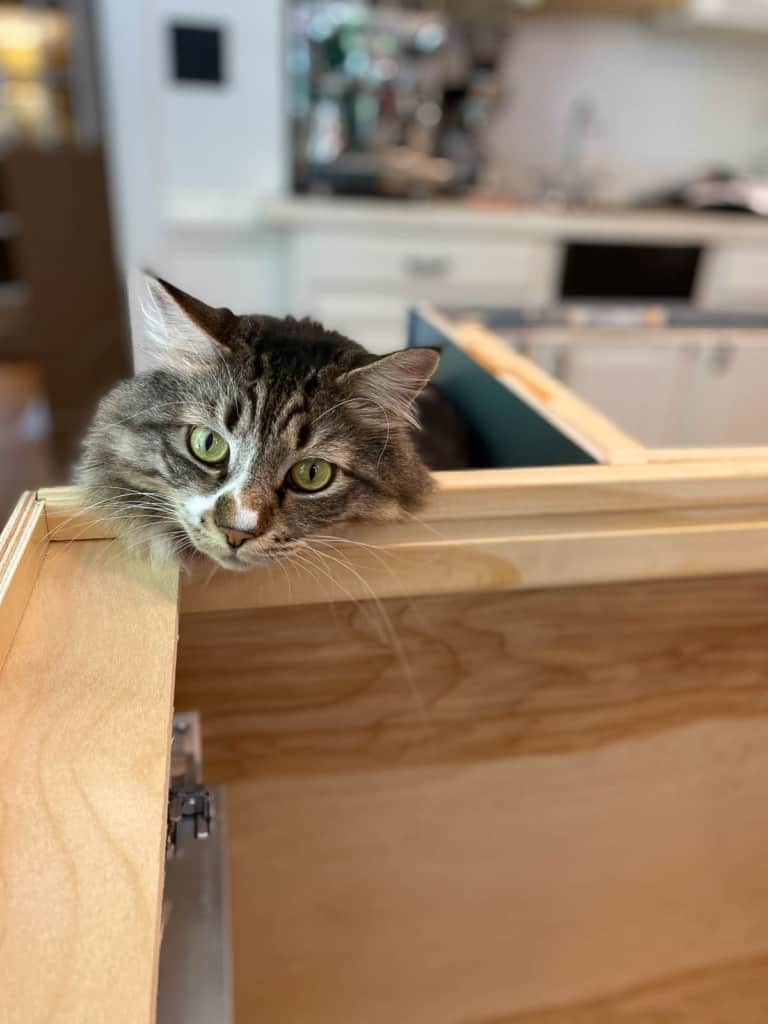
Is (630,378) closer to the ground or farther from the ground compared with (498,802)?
farther from the ground

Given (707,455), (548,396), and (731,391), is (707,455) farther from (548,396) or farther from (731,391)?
(731,391)

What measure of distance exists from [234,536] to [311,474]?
0.10 meters

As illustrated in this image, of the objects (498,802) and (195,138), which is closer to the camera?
(498,802)

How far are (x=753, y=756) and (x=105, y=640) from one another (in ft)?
2.48

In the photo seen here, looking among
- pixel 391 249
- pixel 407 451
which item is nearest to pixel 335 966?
pixel 407 451

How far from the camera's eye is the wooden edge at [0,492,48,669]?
1.63ft

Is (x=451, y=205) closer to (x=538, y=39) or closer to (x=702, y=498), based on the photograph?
(x=538, y=39)

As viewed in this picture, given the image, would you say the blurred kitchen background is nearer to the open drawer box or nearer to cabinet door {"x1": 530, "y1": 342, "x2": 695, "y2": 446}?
cabinet door {"x1": 530, "y1": 342, "x2": 695, "y2": 446}

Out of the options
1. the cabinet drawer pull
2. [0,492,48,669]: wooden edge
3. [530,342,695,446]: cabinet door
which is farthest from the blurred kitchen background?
[0,492,48,669]: wooden edge

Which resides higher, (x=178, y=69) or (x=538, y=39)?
(x=538, y=39)

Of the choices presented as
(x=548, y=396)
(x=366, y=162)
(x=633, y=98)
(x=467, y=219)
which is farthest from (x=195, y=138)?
(x=548, y=396)

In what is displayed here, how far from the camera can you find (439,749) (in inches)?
31.3

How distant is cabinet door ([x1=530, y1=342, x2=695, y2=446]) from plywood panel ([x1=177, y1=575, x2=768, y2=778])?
67cm

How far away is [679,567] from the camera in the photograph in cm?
69
